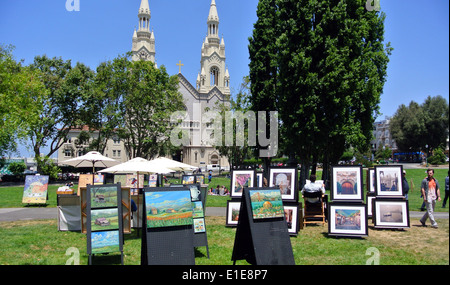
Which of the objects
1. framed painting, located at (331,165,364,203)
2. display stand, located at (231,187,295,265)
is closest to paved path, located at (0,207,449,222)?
framed painting, located at (331,165,364,203)

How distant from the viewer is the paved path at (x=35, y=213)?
1486cm

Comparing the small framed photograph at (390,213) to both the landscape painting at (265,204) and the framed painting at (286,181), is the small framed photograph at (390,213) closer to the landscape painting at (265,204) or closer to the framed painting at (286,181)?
the framed painting at (286,181)

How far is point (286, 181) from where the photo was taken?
1129 centimetres

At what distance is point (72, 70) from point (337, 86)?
113 feet

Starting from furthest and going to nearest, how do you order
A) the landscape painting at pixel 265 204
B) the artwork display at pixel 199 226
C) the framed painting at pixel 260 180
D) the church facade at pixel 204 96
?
1. the church facade at pixel 204 96
2. the framed painting at pixel 260 180
3. the artwork display at pixel 199 226
4. the landscape painting at pixel 265 204

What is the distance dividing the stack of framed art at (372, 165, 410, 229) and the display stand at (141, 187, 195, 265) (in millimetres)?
7496

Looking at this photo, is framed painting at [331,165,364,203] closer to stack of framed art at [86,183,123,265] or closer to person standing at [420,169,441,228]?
person standing at [420,169,441,228]

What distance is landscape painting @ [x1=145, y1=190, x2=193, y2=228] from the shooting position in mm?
6446

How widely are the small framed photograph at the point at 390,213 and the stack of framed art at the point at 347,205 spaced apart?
44.8 inches

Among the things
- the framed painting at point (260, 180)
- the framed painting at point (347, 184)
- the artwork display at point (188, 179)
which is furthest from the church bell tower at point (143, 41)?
the framed painting at point (347, 184)
